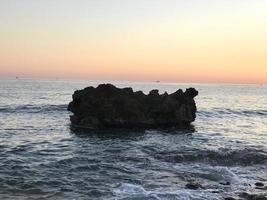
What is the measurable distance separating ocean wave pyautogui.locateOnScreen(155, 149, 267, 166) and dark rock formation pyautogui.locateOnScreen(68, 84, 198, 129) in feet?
41.5

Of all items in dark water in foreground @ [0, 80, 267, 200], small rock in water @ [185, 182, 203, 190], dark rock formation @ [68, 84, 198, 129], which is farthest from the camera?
dark rock formation @ [68, 84, 198, 129]

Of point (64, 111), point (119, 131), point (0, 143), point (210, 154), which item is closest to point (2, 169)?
point (0, 143)

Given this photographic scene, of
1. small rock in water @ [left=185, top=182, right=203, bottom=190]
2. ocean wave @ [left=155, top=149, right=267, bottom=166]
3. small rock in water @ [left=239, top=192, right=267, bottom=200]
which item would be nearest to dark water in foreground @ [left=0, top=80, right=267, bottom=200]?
ocean wave @ [left=155, top=149, right=267, bottom=166]

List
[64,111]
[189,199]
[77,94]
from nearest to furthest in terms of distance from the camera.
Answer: [189,199], [77,94], [64,111]

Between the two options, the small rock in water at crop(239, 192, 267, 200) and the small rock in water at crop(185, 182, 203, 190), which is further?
the small rock in water at crop(185, 182, 203, 190)

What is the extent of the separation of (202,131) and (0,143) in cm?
1813

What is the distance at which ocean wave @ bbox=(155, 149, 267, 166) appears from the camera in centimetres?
2609

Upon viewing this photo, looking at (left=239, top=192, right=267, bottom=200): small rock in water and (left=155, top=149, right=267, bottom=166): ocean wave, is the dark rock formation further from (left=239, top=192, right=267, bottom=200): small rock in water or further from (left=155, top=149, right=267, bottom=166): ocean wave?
(left=239, top=192, right=267, bottom=200): small rock in water

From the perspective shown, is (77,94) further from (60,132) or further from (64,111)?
(64,111)

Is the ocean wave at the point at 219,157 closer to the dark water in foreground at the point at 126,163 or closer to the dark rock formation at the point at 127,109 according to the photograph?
the dark water in foreground at the point at 126,163

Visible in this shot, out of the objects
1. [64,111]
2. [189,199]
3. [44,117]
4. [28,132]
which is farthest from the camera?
[64,111]

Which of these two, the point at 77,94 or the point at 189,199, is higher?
the point at 77,94

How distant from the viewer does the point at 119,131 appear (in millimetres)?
37562

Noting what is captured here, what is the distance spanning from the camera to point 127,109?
1604 inches
